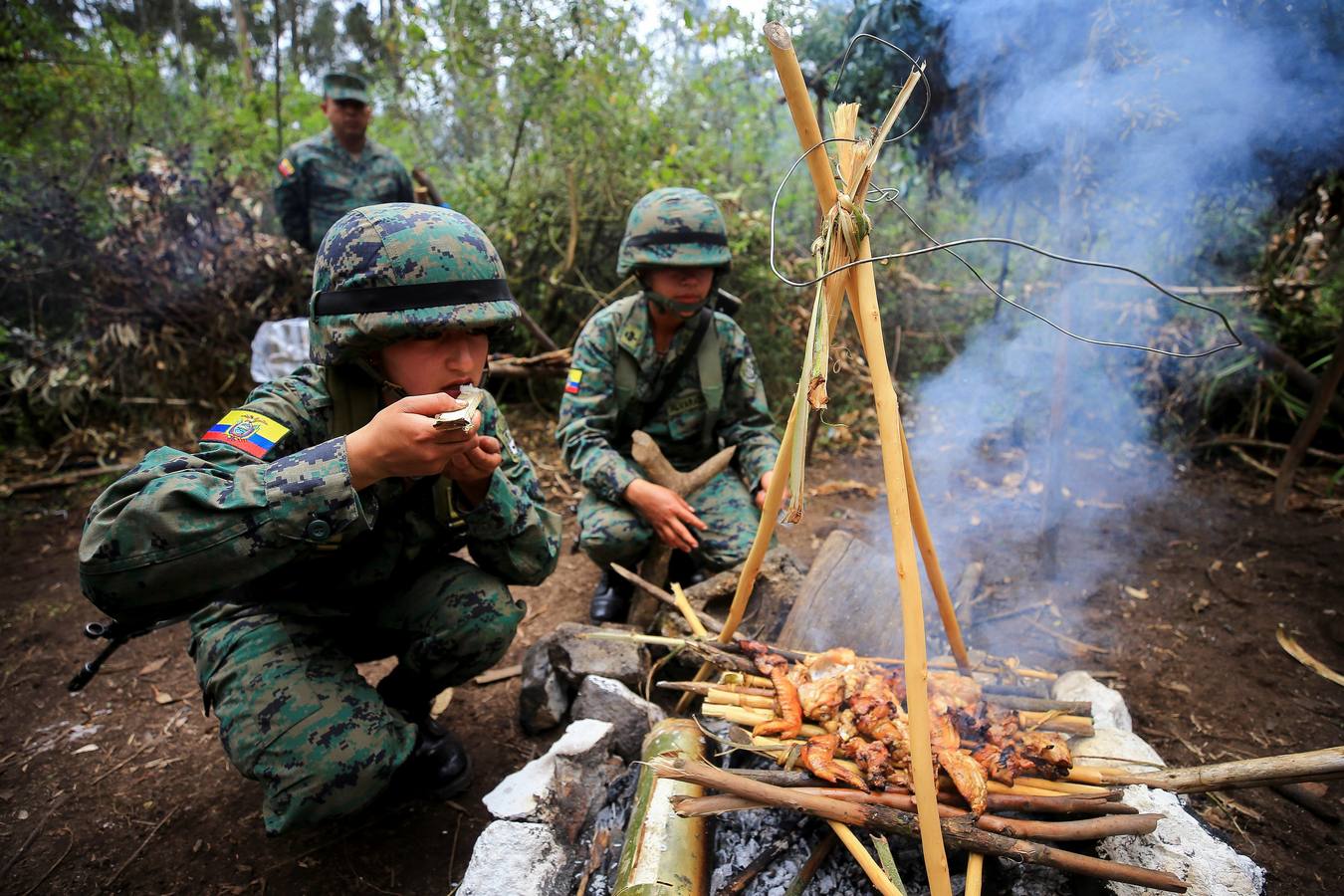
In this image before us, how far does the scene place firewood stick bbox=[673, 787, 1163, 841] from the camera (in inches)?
A: 63.6

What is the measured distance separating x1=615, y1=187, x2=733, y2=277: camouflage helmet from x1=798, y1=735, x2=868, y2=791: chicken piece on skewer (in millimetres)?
2432

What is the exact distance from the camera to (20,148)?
23.7 ft

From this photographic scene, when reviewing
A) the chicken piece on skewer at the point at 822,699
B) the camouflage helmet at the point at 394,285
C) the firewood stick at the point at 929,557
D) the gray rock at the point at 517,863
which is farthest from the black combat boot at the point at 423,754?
the firewood stick at the point at 929,557

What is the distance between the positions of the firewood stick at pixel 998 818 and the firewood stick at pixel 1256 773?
10 centimetres

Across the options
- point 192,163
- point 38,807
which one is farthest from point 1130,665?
point 192,163

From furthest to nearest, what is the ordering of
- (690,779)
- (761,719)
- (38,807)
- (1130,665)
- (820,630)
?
(1130,665) → (820,630) → (38,807) → (761,719) → (690,779)

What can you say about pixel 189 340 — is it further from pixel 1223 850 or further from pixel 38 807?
pixel 1223 850

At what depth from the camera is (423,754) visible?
2654 mm

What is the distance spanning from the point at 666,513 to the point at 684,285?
4.04ft

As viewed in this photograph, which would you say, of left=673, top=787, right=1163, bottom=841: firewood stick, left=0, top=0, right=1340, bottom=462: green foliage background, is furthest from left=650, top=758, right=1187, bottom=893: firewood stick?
left=0, top=0, right=1340, bottom=462: green foliage background

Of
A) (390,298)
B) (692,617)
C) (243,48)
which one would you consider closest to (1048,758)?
(692,617)

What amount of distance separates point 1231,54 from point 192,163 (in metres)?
8.71

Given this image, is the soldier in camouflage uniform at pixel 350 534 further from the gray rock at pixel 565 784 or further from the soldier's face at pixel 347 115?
the soldier's face at pixel 347 115

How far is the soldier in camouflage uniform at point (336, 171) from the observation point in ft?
18.6
